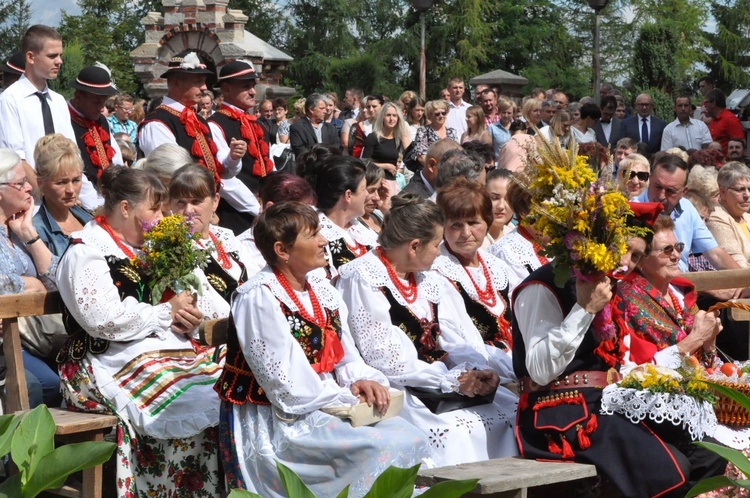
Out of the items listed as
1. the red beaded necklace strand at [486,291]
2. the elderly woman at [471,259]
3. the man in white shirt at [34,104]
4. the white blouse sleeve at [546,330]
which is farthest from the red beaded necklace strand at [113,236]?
the man in white shirt at [34,104]

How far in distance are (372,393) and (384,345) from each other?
0.40 meters

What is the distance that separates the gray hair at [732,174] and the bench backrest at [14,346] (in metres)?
4.79

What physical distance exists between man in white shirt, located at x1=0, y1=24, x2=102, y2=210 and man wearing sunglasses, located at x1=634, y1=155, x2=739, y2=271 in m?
3.47

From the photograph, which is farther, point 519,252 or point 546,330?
point 519,252

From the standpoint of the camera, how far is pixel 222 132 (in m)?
7.63

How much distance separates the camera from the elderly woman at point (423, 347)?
4562 millimetres

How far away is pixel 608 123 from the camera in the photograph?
45.4ft

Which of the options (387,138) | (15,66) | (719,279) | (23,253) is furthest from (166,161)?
(387,138)

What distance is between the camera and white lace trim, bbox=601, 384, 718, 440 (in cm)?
404

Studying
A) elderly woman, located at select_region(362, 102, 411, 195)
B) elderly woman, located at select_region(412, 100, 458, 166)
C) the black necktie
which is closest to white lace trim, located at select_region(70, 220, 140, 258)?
the black necktie

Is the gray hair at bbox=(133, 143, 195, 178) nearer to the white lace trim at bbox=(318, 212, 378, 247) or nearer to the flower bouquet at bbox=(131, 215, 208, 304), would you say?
the white lace trim at bbox=(318, 212, 378, 247)

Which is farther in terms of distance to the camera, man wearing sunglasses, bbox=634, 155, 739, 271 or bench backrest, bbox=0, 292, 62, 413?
man wearing sunglasses, bbox=634, 155, 739, 271

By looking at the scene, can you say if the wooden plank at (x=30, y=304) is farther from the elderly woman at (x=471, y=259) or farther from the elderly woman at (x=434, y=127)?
the elderly woman at (x=434, y=127)

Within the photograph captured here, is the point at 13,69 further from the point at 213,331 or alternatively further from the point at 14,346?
the point at 213,331
